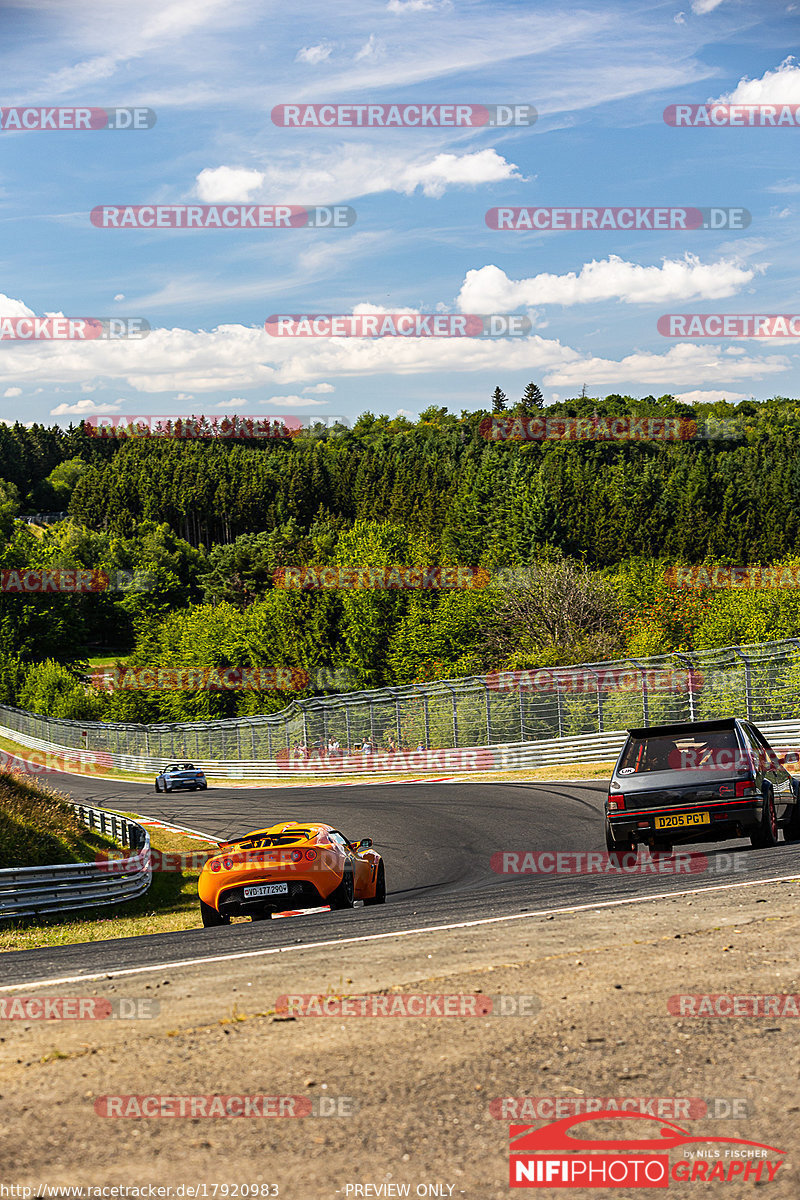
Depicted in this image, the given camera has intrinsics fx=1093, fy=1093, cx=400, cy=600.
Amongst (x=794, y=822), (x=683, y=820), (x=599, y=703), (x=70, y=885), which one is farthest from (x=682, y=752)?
(x=599, y=703)

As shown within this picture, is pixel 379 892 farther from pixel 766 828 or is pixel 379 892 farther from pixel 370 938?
pixel 370 938

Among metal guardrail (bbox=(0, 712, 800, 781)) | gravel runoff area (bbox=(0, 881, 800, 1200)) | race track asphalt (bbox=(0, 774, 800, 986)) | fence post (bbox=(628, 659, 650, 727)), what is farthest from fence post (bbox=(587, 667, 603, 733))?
gravel runoff area (bbox=(0, 881, 800, 1200))

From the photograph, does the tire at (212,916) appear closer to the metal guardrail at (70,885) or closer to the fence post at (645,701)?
the metal guardrail at (70,885)

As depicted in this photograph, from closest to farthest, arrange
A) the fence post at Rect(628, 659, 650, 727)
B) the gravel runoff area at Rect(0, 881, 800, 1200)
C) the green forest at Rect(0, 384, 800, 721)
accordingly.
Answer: the gravel runoff area at Rect(0, 881, 800, 1200) < the fence post at Rect(628, 659, 650, 727) < the green forest at Rect(0, 384, 800, 721)

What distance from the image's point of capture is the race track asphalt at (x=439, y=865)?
8500 mm

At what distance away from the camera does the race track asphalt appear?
850 centimetres

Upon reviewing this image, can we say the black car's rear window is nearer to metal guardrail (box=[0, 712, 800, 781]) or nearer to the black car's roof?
the black car's roof

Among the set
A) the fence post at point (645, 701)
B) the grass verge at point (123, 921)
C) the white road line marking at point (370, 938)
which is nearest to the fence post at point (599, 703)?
the fence post at point (645, 701)

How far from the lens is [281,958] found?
7.38 metres

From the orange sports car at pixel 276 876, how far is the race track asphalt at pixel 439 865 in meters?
0.73

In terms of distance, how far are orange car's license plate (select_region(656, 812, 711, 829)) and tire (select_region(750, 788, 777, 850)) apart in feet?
2.23

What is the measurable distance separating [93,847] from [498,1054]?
58.6 ft

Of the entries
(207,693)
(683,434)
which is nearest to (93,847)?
(207,693)

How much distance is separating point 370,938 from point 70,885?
8170mm
